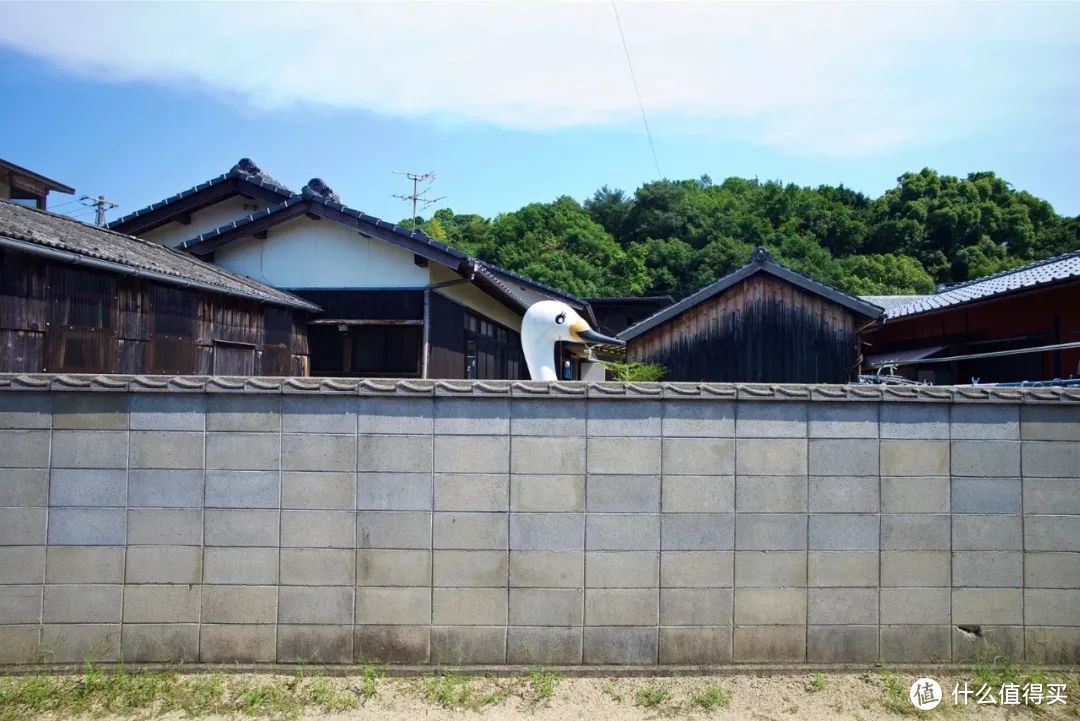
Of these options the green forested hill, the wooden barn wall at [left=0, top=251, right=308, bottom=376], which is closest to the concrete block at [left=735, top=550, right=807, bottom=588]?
the wooden barn wall at [left=0, top=251, right=308, bottom=376]

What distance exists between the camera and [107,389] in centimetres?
424

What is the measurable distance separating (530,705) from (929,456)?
265 centimetres

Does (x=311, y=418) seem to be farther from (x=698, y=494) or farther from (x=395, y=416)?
(x=698, y=494)

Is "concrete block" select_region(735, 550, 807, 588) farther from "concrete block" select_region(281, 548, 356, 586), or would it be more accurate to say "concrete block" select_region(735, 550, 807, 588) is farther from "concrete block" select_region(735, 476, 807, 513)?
"concrete block" select_region(281, 548, 356, 586)

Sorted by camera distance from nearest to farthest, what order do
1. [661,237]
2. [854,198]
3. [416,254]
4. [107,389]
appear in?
[107,389] → [416,254] → [661,237] → [854,198]

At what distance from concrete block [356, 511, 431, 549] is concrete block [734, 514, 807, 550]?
1759 millimetres

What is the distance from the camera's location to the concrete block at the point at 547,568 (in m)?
4.26

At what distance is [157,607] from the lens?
418cm

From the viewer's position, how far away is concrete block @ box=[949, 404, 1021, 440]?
14.6 ft

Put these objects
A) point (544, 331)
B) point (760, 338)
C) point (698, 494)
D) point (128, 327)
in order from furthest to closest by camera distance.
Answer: point (760, 338), point (128, 327), point (544, 331), point (698, 494)

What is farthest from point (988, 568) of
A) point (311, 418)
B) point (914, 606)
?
→ point (311, 418)

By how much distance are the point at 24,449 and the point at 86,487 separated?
0.39 m

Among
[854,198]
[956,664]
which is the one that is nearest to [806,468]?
[956,664]

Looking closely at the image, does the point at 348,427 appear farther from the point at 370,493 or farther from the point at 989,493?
the point at 989,493
